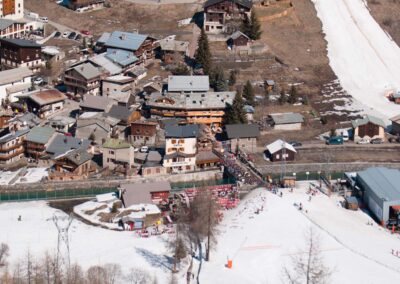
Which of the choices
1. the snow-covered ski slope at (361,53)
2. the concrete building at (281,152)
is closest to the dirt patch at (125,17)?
the snow-covered ski slope at (361,53)

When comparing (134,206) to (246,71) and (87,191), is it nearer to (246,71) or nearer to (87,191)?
(87,191)

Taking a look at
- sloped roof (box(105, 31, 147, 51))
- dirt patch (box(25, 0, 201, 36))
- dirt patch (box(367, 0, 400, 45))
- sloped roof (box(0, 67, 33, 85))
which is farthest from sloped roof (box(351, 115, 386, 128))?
sloped roof (box(0, 67, 33, 85))

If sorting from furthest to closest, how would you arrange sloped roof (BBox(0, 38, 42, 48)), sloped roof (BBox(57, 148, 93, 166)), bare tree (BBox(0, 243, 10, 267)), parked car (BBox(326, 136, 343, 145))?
sloped roof (BBox(0, 38, 42, 48))
parked car (BBox(326, 136, 343, 145))
sloped roof (BBox(57, 148, 93, 166))
bare tree (BBox(0, 243, 10, 267))

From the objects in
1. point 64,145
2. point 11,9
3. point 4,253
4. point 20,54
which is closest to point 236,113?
point 64,145

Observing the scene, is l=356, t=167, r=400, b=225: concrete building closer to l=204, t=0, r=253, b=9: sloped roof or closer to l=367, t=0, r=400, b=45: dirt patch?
l=204, t=0, r=253, b=9: sloped roof

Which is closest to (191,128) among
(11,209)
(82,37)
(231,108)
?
(231,108)

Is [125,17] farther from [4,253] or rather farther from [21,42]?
[4,253]

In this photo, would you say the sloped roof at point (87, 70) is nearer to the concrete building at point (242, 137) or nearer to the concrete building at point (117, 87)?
the concrete building at point (117, 87)
